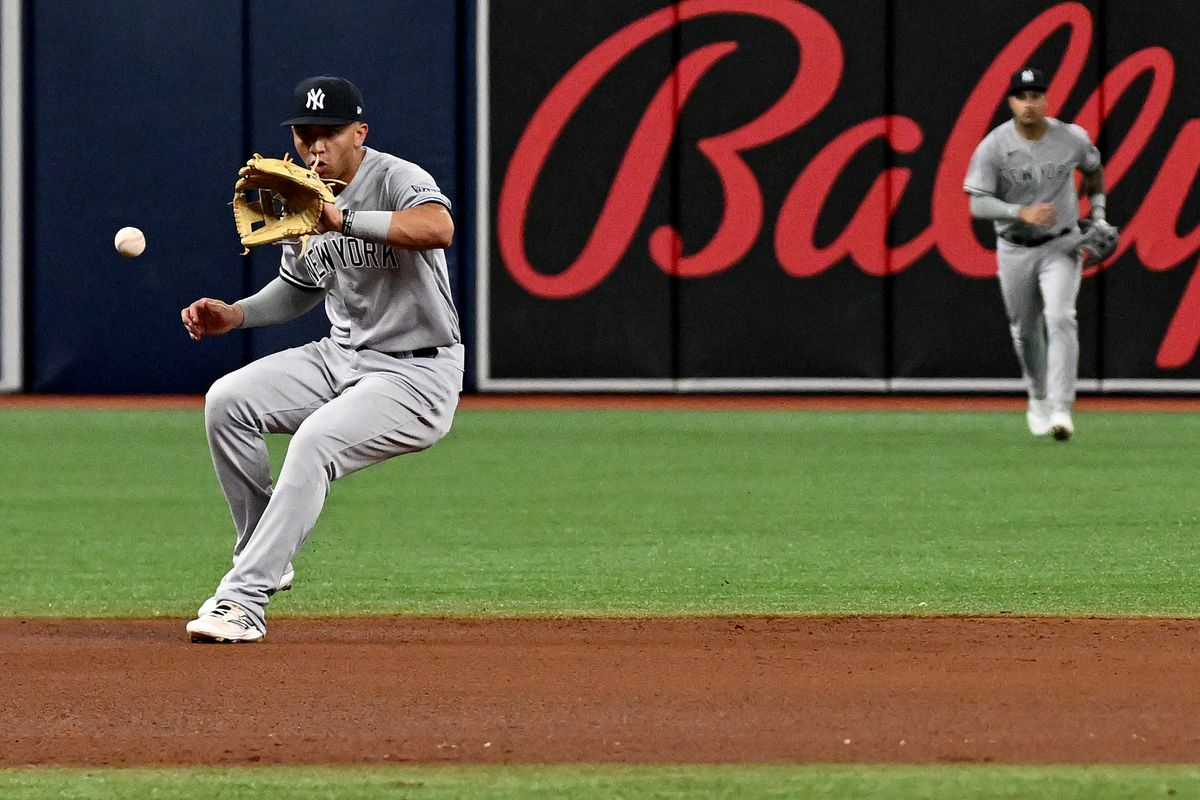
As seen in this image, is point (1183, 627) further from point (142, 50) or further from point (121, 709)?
point (142, 50)

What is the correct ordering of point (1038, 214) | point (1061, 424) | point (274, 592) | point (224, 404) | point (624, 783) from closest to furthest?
point (624, 783) → point (274, 592) → point (224, 404) → point (1038, 214) → point (1061, 424)

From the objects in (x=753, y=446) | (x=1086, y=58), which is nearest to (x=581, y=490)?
(x=753, y=446)

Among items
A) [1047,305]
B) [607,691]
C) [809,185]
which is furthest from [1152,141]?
[607,691]

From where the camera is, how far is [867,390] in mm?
16516

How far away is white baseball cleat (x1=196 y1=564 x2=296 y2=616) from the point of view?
594 cm

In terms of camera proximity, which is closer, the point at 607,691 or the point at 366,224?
the point at 607,691

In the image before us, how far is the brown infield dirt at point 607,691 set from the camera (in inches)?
177

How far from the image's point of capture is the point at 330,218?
18.9 feet

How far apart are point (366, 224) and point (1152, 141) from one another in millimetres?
11478

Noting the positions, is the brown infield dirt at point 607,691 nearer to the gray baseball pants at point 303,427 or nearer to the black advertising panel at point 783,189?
the gray baseball pants at point 303,427

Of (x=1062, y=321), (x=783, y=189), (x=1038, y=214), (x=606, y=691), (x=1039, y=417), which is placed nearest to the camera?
(x=606, y=691)

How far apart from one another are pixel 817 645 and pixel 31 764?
2321mm

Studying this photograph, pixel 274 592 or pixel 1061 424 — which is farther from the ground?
pixel 1061 424

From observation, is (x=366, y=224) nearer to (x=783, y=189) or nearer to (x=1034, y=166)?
(x=1034, y=166)
